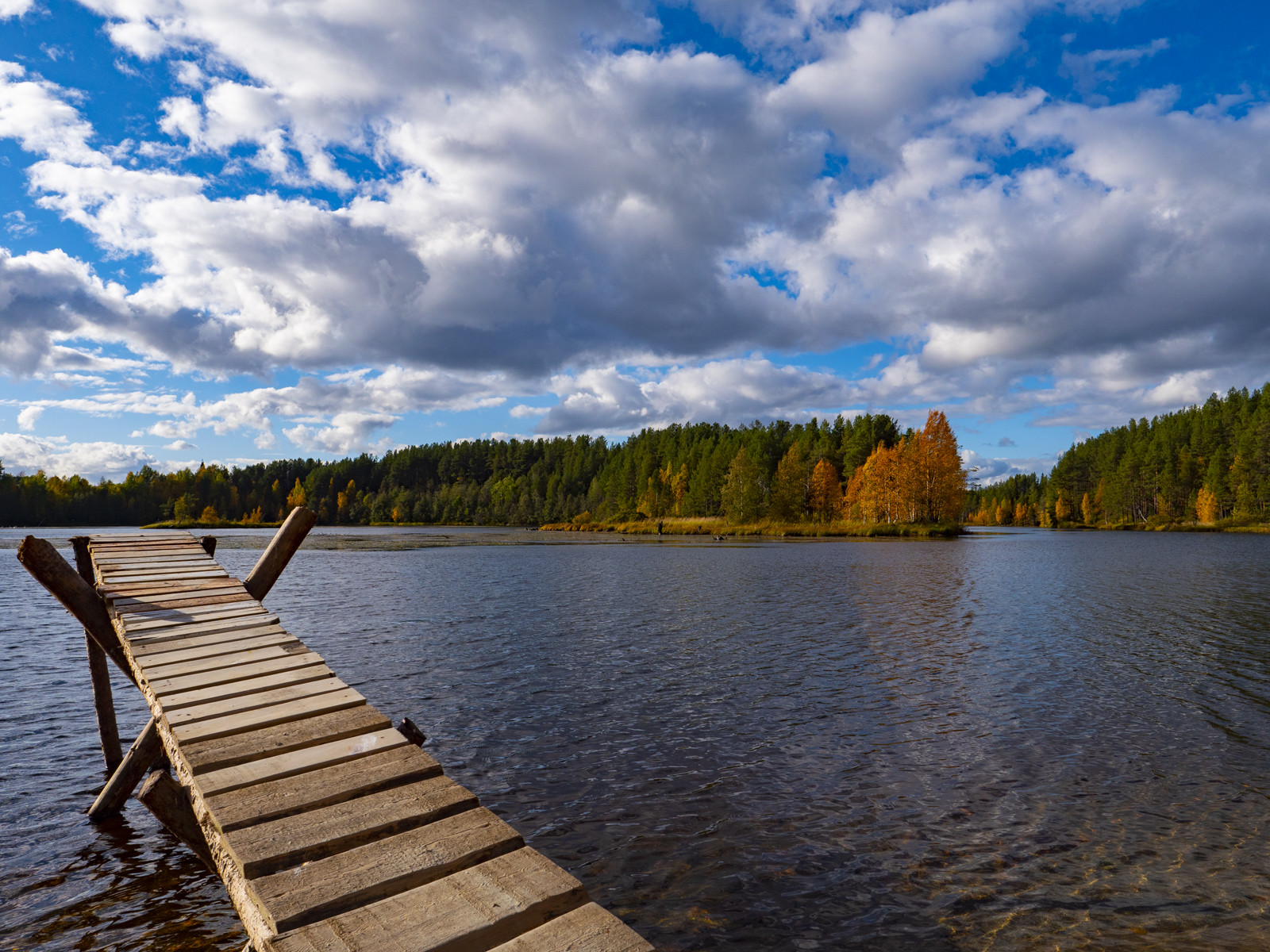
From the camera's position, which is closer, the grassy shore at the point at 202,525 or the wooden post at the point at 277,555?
the wooden post at the point at 277,555

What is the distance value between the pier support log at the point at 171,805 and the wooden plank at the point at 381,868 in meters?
2.64

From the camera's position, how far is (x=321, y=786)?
5605 millimetres

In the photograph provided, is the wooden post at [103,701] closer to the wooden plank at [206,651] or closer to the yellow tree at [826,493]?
the wooden plank at [206,651]

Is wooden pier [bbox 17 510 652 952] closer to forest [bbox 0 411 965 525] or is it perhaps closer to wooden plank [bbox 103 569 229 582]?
wooden plank [bbox 103 569 229 582]

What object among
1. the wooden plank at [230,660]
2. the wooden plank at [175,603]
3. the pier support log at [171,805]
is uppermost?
the wooden plank at [175,603]

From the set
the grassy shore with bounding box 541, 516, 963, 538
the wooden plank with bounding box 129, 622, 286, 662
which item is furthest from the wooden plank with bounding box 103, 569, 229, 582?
the grassy shore with bounding box 541, 516, 963, 538

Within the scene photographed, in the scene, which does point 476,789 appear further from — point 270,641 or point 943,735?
point 943,735

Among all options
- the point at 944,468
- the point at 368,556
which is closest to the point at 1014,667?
the point at 368,556

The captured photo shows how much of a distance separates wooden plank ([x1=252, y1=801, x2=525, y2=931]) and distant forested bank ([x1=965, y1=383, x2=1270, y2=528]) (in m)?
167

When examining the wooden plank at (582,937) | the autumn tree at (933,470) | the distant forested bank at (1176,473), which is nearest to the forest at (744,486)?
the autumn tree at (933,470)

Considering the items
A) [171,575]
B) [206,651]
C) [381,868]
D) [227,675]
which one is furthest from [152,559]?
[381,868]

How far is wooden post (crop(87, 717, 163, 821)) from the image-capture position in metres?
9.63

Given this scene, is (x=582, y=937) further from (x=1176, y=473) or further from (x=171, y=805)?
(x=1176, y=473)

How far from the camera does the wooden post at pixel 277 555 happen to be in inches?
453
